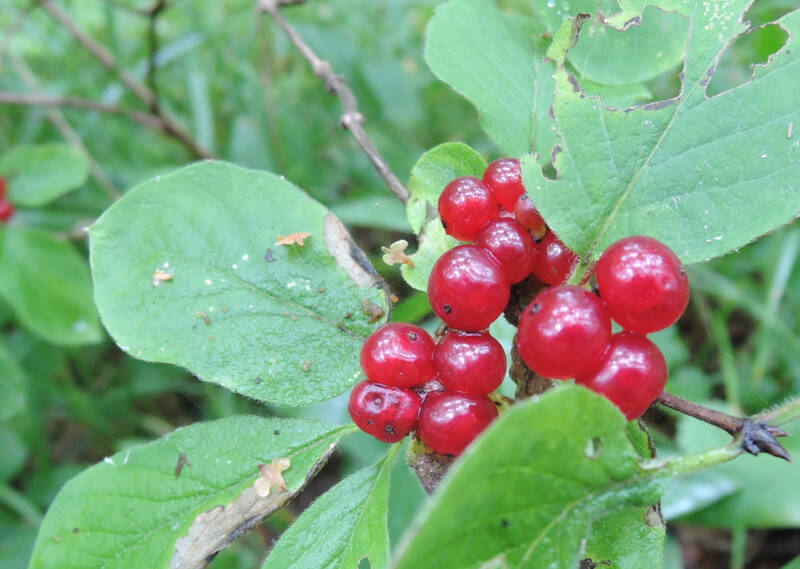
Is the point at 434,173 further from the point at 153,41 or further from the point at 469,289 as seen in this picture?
the point at 153,41

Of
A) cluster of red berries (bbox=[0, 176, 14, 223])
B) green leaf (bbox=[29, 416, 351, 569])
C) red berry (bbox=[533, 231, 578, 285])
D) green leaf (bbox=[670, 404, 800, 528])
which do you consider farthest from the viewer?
cluster of red berries (bbox=[0, 176, 14, 223])

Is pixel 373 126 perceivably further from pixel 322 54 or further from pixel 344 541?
pixel 344 541

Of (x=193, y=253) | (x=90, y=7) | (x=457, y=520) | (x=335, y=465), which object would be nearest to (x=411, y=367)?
(x=457, y=520)

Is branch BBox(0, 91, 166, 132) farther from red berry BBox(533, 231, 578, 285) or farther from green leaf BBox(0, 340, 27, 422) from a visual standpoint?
Result: red berry BBox(533, 231, 578, 285)

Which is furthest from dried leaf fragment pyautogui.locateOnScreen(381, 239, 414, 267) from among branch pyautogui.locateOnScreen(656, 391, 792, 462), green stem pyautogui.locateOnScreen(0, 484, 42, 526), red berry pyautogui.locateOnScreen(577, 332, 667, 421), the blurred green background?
green stem pyautogui.locateOnScreen(0, 484, 42, 526)

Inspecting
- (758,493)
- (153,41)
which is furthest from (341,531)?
(153,41)
